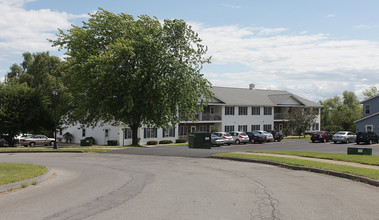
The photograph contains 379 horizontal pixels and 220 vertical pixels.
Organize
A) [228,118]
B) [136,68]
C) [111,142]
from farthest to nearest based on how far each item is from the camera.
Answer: [228,118] < [111,142] < [136,68]

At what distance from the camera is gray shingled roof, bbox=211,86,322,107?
6175 centimetres

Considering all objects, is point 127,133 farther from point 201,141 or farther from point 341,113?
point 341,113

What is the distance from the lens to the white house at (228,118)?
50312mm

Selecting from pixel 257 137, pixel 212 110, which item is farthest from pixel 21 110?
pixel 212 110

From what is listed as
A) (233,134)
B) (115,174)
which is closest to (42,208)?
(115,174)

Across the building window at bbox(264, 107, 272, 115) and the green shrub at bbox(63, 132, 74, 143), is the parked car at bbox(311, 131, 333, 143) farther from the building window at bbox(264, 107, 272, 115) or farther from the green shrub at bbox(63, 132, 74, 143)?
the green shrub at bbox(63, 132, 74, 143)

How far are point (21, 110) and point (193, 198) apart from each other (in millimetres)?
37932

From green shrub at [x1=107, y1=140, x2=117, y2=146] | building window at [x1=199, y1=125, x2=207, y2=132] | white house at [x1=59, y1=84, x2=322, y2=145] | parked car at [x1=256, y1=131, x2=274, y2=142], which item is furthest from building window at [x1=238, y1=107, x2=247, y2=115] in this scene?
green shrub at [x1=107, y1=140, x2=117, y2=146]

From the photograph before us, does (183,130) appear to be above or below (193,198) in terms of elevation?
above

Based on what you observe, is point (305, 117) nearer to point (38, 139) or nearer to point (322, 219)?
point (38, 139)

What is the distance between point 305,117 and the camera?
5750 centimetres

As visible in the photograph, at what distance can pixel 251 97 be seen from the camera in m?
66.9

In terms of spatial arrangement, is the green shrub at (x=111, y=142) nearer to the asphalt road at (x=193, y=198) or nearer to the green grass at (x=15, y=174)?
the green grass at (x=15, y=174)

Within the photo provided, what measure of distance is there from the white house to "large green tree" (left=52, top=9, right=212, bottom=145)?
9584 mm
